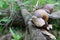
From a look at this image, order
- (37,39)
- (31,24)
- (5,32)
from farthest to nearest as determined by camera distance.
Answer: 1. (5,32)
2. (31,24)
3. (37,39)

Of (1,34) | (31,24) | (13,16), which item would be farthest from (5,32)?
(31,24)

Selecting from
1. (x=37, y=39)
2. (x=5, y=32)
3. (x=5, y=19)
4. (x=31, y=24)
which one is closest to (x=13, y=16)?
(x=5, y=19)

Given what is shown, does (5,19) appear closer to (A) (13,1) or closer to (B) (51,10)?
(A) (13,1)

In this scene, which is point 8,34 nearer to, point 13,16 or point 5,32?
point 5,32

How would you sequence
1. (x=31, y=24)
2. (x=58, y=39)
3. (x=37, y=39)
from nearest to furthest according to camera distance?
(x=37, y=39)
(x=31, y=24)
(x=58, y=39)

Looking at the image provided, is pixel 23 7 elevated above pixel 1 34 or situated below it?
above

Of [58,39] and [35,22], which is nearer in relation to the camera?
[35,22]

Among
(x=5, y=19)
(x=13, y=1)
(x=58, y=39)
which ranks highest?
(x=13, y=1)

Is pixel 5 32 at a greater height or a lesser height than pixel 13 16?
lesser

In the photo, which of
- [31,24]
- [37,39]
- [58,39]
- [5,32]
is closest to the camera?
[37,39]
